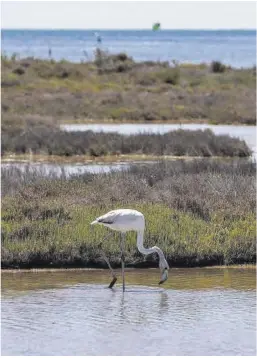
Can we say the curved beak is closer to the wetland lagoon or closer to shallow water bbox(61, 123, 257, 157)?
the wetland lagoon

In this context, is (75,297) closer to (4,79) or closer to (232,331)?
(232,331)

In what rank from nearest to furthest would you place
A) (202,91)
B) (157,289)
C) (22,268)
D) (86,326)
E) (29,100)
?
1. (86,326)
2. (157,289)
3. (22,268)
4. (29,100)
5. (202,91)

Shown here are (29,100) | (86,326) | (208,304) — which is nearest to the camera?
(86,326)

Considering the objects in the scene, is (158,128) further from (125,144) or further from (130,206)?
(130,206)

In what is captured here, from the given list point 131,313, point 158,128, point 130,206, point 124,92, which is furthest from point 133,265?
point 124,92

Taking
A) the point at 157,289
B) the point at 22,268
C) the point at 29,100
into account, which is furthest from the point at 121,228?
the point at 29,100

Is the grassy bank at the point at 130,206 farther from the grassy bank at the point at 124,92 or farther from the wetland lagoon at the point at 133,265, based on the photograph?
the grassy bank at the point at 124,92

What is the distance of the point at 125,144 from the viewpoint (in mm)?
28734

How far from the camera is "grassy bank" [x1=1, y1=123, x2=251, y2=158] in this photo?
2828 cm

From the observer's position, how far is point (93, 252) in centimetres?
1392

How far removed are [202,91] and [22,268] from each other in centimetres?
3584

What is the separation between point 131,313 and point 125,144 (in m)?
17.1

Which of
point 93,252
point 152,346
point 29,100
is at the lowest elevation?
point 152,346

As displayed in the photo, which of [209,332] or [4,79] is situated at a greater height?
[4,79]
